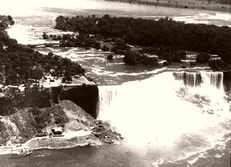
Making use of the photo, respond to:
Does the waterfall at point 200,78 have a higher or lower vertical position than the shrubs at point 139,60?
lower

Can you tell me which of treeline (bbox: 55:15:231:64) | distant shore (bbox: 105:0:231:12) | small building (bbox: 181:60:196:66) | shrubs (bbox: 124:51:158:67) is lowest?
small building (bbox: 181:60:196:66)

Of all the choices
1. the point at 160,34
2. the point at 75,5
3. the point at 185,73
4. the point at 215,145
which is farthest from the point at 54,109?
the point at 75,5

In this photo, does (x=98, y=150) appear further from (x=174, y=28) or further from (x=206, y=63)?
(x=174, y=28)

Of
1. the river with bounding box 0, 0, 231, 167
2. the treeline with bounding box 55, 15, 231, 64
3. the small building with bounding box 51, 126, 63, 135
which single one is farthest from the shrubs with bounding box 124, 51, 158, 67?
the small building with bounding box 51, 126, 63, 135

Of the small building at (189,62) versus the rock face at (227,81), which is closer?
the rock face at (227,81)

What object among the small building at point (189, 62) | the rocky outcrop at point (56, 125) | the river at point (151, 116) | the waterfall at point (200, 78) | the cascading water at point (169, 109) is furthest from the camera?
the small building at point (189, 62)

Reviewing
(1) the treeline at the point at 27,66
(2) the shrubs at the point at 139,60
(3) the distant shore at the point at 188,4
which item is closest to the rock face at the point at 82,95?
(1) the treeline at the point at 27,66

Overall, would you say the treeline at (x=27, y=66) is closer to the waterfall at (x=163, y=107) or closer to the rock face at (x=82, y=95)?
the rock face at (x=82, y=95)

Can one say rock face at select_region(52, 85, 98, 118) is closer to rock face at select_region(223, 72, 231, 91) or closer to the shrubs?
the shrubs
